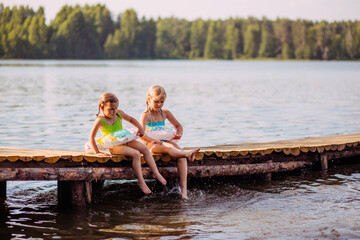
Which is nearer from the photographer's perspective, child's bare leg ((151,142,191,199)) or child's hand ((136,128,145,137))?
child's hand ((136,128,145,137))

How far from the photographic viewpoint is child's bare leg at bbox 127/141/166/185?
722cm

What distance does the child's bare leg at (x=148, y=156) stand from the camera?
722 cm

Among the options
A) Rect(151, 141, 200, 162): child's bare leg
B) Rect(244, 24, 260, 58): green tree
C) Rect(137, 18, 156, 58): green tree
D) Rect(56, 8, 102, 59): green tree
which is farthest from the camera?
Rect(244, 24, 260, 58): green tree

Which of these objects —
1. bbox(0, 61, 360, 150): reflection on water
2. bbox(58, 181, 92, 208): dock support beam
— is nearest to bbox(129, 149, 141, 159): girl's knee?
bbox(58, 181, 92, 208): dock support beam

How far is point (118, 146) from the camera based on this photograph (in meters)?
7.25

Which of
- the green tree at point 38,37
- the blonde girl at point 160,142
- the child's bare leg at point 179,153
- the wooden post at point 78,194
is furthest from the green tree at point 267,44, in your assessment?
the wooden post at point 78,194

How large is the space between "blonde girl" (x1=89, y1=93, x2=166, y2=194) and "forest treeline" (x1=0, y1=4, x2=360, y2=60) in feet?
330

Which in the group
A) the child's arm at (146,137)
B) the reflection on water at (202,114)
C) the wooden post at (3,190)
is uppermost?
the child's arm at (146,137)

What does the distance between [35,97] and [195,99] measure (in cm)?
773

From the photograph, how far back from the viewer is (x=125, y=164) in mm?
7277

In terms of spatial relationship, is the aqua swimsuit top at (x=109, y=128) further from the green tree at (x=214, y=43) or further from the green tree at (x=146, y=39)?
the green tree at (x=214, y=43)

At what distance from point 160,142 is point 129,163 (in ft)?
1.78

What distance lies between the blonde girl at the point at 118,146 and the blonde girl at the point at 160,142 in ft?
0.96

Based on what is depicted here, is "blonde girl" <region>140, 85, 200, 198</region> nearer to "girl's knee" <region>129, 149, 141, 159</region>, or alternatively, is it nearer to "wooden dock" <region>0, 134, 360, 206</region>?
"wooden dock" <region>0, 134, 360, 206</region>
